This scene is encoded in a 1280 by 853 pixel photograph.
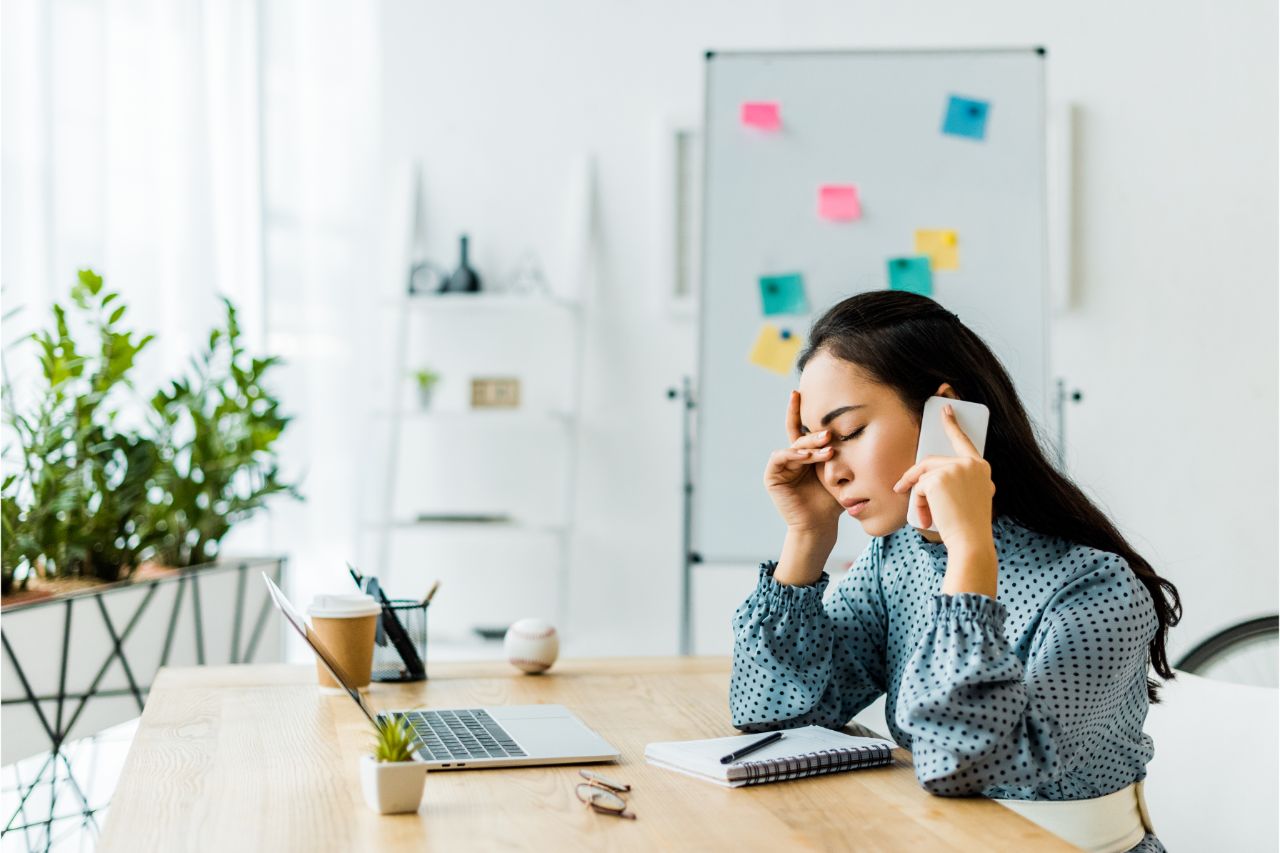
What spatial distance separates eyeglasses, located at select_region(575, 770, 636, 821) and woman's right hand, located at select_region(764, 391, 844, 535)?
0.37m

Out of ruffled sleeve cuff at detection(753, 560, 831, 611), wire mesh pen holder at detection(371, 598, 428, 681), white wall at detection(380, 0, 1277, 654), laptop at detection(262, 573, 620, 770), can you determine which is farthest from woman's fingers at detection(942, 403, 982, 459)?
white wall at detection(380, 0, 1277, 654)

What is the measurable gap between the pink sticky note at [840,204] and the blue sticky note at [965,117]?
0.25 metres

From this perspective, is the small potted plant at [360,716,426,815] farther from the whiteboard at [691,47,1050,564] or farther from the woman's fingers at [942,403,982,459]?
the whiteboard at [691,47,1050,564]

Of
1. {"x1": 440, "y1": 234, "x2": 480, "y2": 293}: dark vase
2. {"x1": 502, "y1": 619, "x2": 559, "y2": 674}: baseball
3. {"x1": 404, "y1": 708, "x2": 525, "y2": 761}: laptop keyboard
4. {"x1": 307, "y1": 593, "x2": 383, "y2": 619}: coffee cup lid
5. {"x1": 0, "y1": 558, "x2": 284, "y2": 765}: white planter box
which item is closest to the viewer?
{"x1": 404, "y1": 708, "x2": 525, "y2": 761}: laptop keyboard

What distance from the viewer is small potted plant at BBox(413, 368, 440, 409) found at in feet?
10.9

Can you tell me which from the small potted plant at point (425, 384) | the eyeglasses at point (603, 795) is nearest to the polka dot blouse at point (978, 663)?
the eyeglasses at point (603, 795)

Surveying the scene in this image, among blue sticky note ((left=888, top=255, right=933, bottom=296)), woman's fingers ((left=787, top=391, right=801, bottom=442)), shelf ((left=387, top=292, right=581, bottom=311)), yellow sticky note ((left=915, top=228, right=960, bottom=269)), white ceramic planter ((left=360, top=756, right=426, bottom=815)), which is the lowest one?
white ceramic planter ((left=360, top=756, right=426, bottom=815))

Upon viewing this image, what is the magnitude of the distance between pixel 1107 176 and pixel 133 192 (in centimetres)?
249

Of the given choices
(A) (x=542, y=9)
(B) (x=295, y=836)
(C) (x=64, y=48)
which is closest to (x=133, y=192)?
(C) (x=64, y=48)

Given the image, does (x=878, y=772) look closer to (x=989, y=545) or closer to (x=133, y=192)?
(x=989, y=545)

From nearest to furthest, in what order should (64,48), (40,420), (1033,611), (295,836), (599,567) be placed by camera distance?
(295,836)
(1033,611)
(40,420)
(64,48)
(599,567)

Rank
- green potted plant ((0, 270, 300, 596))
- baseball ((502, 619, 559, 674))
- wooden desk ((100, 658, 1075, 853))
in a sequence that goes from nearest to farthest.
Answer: wooden desk ((100, 658, 1075, 853))
baseball ((502, 619, 559, 674))
green potted plant ((0, 270, 300, 596))

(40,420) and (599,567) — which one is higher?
(40,420)

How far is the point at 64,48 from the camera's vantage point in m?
2.64
